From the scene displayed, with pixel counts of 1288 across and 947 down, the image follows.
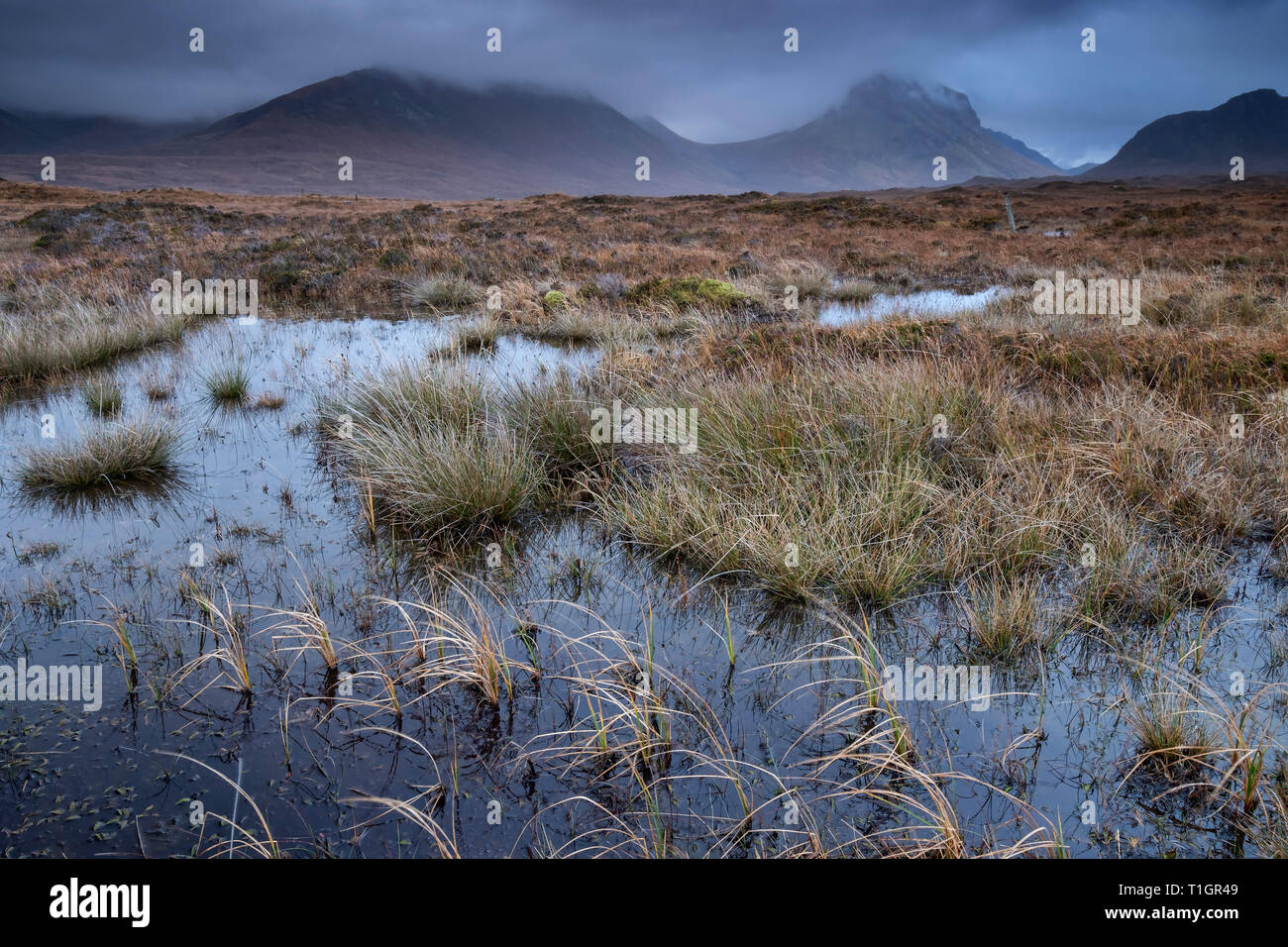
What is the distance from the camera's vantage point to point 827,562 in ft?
12.0

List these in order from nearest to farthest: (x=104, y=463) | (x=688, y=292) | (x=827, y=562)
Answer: (x=827, y=562) < (x=104, y=463) < (x=688, y=292)

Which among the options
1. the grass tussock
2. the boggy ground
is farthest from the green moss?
the grass tussock

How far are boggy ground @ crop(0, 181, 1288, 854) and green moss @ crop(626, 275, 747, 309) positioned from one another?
7.27 feet

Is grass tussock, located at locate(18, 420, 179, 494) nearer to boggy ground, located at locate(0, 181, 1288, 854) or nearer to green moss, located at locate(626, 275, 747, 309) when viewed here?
boggy ground, located at locate(0, 181, 1288, 854)

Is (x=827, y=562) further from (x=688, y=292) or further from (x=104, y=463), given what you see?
(x=688, y=292)

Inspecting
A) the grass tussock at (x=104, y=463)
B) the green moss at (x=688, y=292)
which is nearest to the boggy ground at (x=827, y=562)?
the grass tussock at (x=104, y=463)

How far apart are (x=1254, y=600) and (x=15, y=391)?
993 cm

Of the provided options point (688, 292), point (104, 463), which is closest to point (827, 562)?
point (104, 463)

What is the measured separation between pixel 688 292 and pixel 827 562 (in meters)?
9.03

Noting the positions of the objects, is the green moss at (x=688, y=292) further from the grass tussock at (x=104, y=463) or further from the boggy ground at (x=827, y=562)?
the grass tussock at (x=104, y=463)

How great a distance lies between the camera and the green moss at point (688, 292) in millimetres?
11656

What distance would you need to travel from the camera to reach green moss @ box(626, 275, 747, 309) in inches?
459

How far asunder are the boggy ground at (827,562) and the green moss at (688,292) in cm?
222

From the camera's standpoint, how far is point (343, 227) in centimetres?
2409
